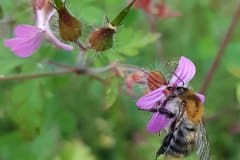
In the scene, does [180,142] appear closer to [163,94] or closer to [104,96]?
[163,94]

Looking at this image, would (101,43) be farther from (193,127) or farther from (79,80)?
(79,80)

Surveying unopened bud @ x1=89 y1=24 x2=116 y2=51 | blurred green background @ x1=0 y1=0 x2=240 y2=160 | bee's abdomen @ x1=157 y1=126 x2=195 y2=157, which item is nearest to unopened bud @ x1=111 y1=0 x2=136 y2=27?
unopened bud @ x1=89 y1=24 x2=116 y2=51

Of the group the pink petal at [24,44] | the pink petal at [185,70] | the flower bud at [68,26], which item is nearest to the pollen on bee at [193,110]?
the pink petal at [185,70]

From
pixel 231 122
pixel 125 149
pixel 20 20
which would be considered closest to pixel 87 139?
pixel 125 149

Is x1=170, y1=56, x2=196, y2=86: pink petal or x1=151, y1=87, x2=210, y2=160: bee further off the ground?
x1=170, y1=56, x2=196, y2=86: pink petal

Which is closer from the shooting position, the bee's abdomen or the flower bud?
the flower bud

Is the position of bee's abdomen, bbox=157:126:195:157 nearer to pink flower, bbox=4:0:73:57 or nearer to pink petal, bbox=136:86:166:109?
pink petal, bbox=136:86:166:109

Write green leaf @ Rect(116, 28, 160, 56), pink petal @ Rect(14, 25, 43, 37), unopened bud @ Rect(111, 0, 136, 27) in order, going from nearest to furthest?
unopened bud @ Rect(111, 0, 136, 27) < pink petal @ Rect(14, 25, 43, 37) < green leaf @ Rect(116, 28, 160, 56)
